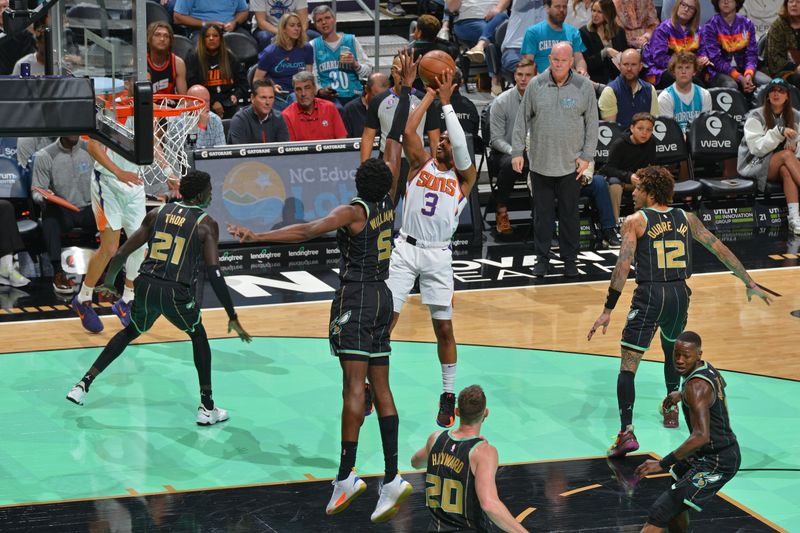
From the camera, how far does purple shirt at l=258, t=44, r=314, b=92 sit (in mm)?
14562

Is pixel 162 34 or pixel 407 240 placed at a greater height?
pixel 162 34

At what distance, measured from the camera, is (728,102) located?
50.0 feet

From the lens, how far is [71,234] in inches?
495

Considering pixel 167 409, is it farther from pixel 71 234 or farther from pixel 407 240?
pixel 71 234

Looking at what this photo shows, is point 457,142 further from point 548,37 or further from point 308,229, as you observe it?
point 548,37

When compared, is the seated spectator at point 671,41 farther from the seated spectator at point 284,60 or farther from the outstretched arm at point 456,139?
the outstretched arm at point 456,139

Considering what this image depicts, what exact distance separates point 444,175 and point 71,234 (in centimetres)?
515

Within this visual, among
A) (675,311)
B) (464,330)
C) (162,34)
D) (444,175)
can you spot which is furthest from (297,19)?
(675,311)

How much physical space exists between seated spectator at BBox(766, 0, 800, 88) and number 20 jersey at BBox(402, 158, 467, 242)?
28.5 feet

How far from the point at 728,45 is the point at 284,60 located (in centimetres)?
551

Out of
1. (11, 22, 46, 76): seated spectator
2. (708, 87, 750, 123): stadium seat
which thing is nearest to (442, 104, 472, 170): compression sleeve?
(11, 22, 46, 76): seated spectator

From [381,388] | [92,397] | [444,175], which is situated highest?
[444,175]

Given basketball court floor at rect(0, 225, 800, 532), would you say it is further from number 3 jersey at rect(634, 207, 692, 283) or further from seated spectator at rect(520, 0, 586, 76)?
seated spectator at rect(520, 0, 586, 76)

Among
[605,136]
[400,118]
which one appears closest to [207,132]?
[605,136]
